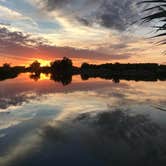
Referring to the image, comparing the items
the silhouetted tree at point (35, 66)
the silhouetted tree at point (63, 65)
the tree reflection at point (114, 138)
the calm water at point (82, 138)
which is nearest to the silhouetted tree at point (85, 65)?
the silhouetted tree at point (63, 65)

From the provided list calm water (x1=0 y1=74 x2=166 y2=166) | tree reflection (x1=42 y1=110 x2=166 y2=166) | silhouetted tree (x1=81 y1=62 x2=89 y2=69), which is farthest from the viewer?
silhouetted tree (x1=81 y1=62 x2=89 y2=69)

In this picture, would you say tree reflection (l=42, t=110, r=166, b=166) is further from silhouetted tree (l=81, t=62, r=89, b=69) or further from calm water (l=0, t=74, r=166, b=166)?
silhouetted tree (l=81, t=62, r=89, b=69)

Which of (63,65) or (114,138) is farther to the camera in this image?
(63,65)

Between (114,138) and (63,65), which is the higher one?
(114,138)

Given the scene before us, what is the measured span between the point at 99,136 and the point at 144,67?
139m

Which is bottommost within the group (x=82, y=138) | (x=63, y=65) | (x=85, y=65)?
(x=85, y=65)

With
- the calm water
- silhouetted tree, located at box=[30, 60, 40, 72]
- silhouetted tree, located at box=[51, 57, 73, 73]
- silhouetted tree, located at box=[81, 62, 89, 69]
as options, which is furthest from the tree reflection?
silhouetted tree, located at box=[30, 60, 40, 72]

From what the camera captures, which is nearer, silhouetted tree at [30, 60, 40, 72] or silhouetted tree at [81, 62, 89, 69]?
silhouetted tree at [81, 62, 89, 69]

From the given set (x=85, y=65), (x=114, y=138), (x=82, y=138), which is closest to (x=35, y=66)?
(x=85, y=65)

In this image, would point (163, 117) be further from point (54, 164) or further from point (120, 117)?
point (54, 164)

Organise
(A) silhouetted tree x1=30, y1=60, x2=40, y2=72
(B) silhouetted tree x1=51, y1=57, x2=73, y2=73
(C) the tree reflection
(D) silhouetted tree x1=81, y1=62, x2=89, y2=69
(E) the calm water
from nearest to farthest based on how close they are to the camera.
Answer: (E) the calm water
(C) the tree reflection
(B) silhouetted tree x1=51, y1=57, x2=73, y2=73
(D) silhouetted tree x1=81, y1=62, x2=89, y2=69
(A) silhouetted tree x1=30, y1=60, x2=40, y2=72

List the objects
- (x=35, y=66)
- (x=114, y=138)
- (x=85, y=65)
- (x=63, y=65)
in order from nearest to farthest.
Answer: (x=114, y=138) → (x=63, y=65) → (x=85, y=65) → (x=35, y=66)

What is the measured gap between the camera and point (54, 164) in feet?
23.5

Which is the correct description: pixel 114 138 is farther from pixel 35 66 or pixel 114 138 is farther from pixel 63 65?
pixel 35 66
